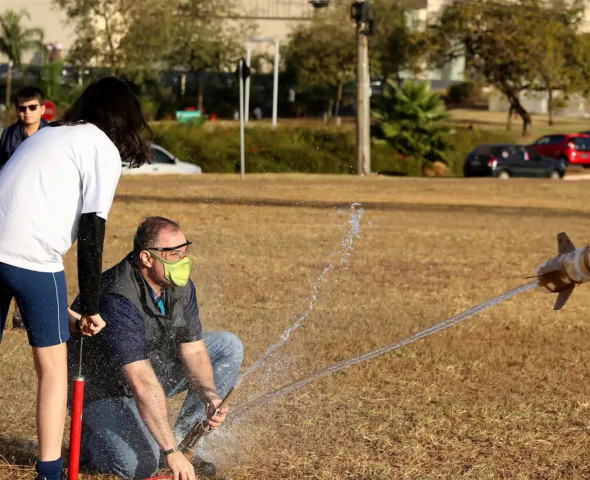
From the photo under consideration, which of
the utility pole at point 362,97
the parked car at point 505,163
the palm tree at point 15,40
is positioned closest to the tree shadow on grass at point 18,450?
the utility pole at point 362,97

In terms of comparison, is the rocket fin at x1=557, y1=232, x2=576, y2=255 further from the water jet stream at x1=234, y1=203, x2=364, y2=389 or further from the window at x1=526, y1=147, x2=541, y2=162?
the window at x1=526, y1=147, x2=541, y2=162

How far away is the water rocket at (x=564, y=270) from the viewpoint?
427 cm

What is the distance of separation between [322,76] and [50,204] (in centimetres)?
5596

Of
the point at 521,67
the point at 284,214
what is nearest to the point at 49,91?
the point at 521,67

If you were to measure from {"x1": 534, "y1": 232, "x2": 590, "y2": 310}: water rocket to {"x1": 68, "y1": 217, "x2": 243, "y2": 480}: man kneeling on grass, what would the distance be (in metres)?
1.41

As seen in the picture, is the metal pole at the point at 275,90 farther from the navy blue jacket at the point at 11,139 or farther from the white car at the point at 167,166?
the navy blue jacket at the point at 11,139

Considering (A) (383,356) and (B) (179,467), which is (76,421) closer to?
(B) (179,467)

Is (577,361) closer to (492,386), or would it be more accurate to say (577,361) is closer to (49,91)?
(492,386)

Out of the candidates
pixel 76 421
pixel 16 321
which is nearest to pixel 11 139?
pixel 16 321

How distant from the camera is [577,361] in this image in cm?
725

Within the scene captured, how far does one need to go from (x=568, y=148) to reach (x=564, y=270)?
123ft

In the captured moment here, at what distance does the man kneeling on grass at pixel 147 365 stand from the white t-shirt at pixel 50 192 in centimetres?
45

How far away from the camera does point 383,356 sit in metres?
7.25

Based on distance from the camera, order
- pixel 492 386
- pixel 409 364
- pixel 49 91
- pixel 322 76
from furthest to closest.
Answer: pixel 322 76, pixel 49 91, pixel 409 364, pixel 492 386
